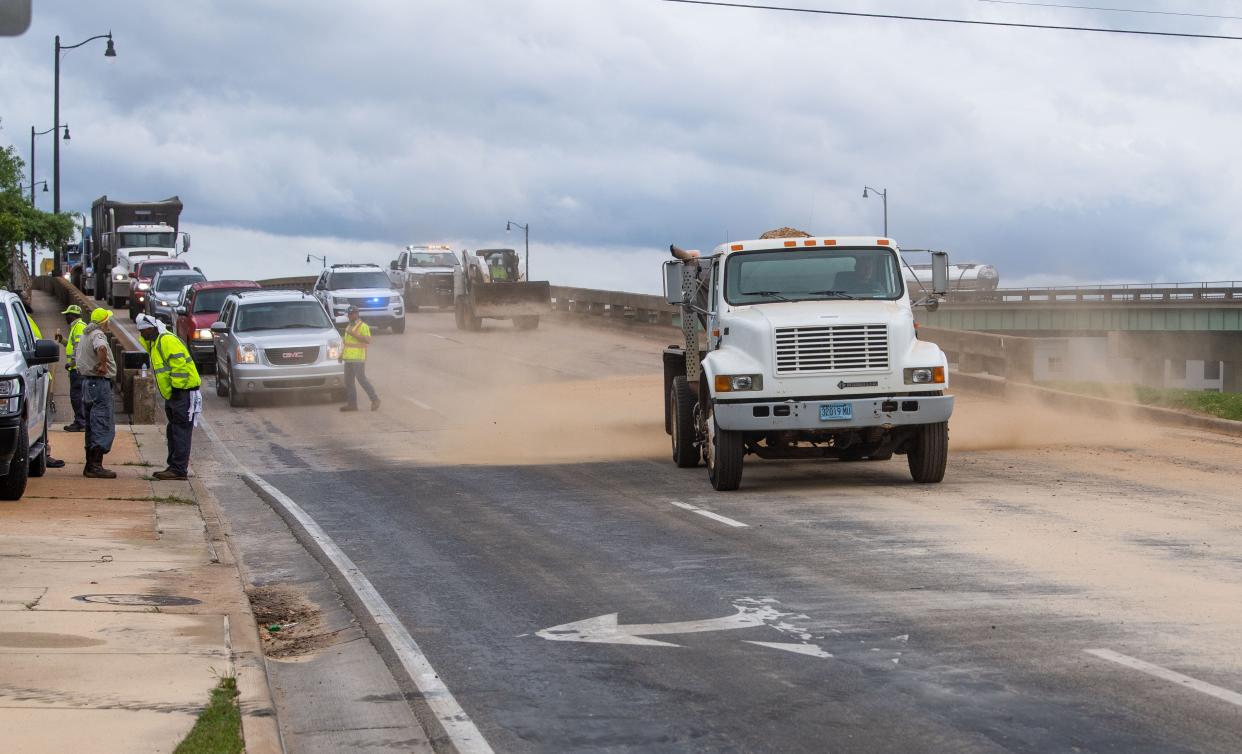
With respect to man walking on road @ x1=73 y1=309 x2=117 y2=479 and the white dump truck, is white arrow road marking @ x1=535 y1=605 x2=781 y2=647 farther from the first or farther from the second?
man walking on road @ x1=73 y1=309 x2=117 y2=479

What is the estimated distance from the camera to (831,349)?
15.1 meters

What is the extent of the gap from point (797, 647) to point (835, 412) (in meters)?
6.82

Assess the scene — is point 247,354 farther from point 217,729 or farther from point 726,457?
point 217,729

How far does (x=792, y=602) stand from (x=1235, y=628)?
8.11 ft

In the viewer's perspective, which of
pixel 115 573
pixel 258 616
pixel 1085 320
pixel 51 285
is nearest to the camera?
pixel 258 616

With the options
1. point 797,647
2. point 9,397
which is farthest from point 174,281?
point 797,647

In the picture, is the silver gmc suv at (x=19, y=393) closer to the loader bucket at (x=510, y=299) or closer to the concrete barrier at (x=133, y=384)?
the concrete barrier at (x=133, y=384)

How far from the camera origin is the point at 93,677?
7.85 meters

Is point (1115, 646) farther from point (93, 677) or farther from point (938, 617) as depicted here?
point (93, 677)

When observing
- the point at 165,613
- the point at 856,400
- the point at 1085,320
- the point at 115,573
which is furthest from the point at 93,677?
the point at 1085,320

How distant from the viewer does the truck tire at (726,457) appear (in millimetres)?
15352

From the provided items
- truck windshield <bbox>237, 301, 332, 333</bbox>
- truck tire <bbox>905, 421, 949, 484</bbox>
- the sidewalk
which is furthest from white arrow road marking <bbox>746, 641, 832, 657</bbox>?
truck windshield <bbox>237, 301, 332, 333</bbox>

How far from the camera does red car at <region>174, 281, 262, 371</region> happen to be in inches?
1384

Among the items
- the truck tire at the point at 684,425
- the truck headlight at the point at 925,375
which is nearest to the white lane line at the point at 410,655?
the truck tire at the point at 684,425
